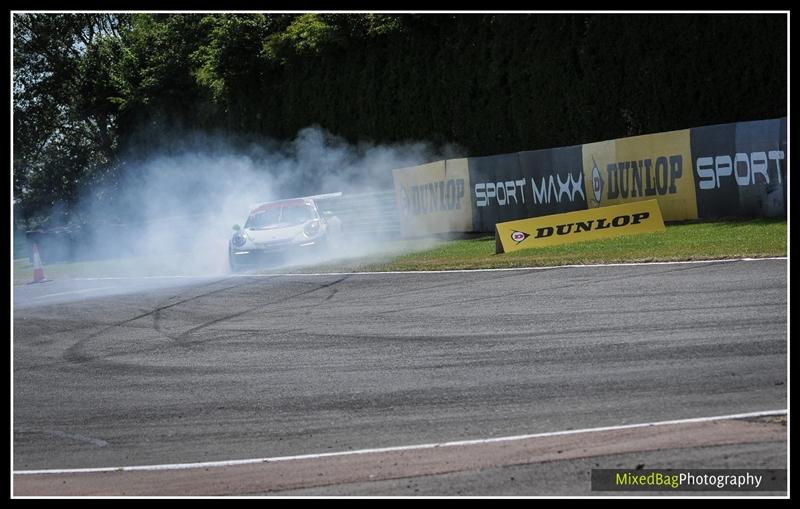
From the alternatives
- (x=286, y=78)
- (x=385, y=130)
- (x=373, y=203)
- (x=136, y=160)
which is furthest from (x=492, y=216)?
(x=136, y=160)

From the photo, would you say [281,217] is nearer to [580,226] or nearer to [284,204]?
[284,204]

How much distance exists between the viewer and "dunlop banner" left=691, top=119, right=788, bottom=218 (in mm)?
16641

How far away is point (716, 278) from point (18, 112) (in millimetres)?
35648

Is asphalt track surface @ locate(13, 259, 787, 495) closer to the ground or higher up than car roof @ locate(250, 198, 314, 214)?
closer to the ground

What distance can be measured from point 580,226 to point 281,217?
662cm

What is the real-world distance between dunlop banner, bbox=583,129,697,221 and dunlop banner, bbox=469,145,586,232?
37 cm

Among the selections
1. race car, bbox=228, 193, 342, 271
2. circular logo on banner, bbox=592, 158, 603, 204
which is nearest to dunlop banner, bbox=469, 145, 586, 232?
circular logo on banner, bbox=592, 158, 603, 204

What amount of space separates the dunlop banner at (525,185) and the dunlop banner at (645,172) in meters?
0.37

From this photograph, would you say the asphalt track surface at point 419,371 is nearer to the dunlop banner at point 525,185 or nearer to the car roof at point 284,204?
the dunlop banner at point 525,185

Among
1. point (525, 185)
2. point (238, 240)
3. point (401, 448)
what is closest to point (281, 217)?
point (238, 240)

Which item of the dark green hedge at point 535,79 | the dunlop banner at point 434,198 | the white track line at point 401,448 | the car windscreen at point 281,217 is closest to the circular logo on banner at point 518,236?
the car windscreen at point 281,217

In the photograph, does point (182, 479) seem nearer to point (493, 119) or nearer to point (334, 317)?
point (334, 317)

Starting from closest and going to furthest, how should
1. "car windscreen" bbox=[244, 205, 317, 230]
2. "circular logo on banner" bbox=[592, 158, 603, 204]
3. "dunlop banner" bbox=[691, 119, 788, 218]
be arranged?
"dunlop banner" bbox=[691, 119, 788, 218], "circular logo on banner" bbox=[592, 158, 603, 204], "car windscreen" bbox=[244, 205, 317, 230]

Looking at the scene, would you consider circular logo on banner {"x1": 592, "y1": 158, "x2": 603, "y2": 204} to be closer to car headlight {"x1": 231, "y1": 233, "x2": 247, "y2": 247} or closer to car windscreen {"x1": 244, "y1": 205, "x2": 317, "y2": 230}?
car windscreen {"x1": 244, "y1": 205, "x2": 317, "y2": 230}
